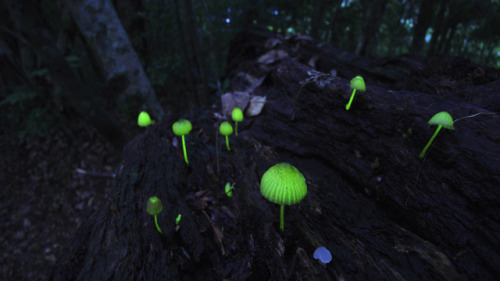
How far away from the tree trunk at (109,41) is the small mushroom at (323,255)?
18.8 feet

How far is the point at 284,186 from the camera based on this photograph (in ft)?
6.10

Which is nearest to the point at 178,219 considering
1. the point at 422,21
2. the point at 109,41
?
the point at 109,41

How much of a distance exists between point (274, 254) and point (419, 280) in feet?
4.01

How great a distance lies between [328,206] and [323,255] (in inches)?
28.2

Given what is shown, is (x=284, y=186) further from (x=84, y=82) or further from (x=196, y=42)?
(x=84, y=82)

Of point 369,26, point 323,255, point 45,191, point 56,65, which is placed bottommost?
point 45,191

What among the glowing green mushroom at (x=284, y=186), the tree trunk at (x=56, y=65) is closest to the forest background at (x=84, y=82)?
the tree trunk at (x=56, y=65)

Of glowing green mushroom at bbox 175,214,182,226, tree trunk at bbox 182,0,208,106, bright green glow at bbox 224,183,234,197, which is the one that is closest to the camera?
glowing green mushroom at bbox 175,214,182,226

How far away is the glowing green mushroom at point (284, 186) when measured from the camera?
1.85 metres

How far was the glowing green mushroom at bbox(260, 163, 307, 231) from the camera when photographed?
73.0 inches

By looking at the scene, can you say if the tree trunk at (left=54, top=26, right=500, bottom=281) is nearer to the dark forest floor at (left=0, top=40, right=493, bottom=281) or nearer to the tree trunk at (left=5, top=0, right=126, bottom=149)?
the tree trunk at (left=5, top=0, right=126, bottom=149)

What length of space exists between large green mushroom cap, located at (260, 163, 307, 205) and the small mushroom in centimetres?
51

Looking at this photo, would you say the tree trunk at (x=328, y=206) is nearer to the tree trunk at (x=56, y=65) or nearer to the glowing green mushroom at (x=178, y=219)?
the glowing green mushroom at (x=178, y=219)

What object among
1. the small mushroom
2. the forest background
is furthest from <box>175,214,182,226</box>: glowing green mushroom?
the forest background
